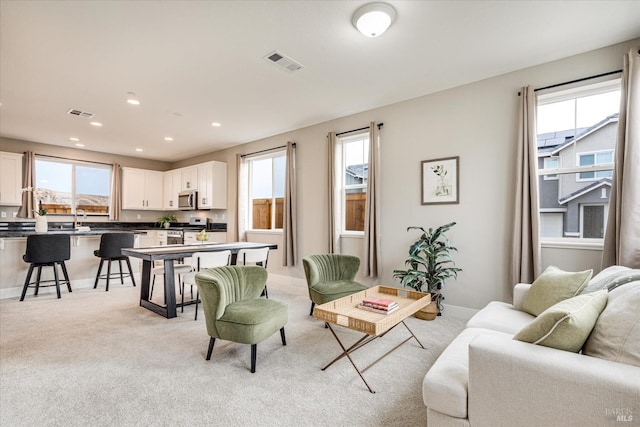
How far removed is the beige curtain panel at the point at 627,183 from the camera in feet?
8.25

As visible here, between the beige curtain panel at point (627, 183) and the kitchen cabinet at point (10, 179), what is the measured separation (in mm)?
9032

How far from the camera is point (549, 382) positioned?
3.84ft

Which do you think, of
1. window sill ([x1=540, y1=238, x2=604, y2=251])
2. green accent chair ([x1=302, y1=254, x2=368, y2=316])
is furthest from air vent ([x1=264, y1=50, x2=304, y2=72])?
window sill ([x1=540, y1=238, x2=604, y2=251])

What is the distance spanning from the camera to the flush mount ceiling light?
2281 millimetres

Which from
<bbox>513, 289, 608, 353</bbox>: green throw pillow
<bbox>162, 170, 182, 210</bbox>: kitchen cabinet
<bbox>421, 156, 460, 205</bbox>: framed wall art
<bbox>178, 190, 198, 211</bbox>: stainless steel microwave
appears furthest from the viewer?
<bbox>162, 170, 182, 210</bbox>: kitchen cabinet

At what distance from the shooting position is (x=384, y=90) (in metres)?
3.85

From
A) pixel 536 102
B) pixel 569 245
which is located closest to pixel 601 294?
pixel 569 245

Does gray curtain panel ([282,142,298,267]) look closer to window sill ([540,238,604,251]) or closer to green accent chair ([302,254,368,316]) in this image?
green accent chair ([302,254,368,316])

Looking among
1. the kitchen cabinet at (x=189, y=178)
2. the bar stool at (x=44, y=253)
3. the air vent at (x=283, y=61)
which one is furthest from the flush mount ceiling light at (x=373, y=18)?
the kitchen cabinet at (x=189, y=178)

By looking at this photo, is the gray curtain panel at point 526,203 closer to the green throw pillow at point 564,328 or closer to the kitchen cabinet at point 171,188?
the green throw pillow at point 564,328

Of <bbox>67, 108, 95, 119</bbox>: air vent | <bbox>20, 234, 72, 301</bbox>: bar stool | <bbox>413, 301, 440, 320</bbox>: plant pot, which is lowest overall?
<bbox>413, 301, 440, 320</bbox>: plant pot

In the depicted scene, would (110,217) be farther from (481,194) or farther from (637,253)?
(637,253)

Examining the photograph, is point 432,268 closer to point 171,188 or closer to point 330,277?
point 330,277

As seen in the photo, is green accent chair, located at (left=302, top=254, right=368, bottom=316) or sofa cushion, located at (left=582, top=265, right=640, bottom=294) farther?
green accent chair, located at (left=302, top=254, right=368, bottom=316)
